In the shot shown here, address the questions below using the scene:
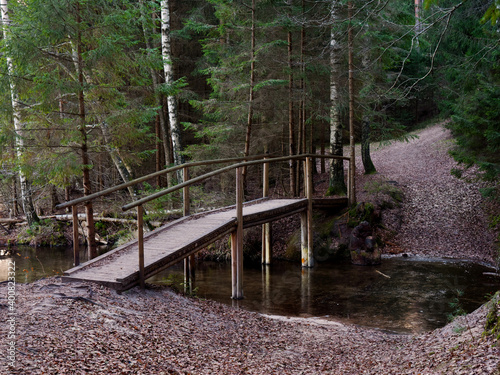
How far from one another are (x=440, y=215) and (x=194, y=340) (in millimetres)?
11074

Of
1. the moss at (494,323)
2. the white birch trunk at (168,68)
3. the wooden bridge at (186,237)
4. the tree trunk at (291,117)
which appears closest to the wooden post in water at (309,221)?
the wooden bridge at (186,237)

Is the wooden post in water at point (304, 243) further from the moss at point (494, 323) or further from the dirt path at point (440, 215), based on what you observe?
the moss at point (494, 323)

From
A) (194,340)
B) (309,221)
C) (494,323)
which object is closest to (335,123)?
(309,221)

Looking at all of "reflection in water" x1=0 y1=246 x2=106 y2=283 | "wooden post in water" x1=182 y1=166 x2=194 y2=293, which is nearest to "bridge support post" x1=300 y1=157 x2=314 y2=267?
"wooden post in water" x1=182 y1=166 x2=194 y2=293

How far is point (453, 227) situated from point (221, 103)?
824 cm

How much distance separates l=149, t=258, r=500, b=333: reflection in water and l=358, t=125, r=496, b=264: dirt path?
0.88 meters

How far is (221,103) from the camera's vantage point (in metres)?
13.4

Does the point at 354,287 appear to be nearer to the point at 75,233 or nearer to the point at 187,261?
the point at 187,261

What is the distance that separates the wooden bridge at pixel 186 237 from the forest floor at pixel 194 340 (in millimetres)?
375

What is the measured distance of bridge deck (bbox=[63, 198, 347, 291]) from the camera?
6227 millimetres

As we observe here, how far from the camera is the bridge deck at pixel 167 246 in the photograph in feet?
20.4

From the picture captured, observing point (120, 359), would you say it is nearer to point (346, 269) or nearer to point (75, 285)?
point (75, 285)

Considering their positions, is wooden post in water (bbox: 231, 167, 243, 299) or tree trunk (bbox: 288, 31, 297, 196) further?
tree trunk (bbox: 288, 31, 297, 196)

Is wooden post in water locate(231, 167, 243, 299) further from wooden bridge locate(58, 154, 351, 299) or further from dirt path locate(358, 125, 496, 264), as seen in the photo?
dirt path locate(358, 125, 496, 264)
